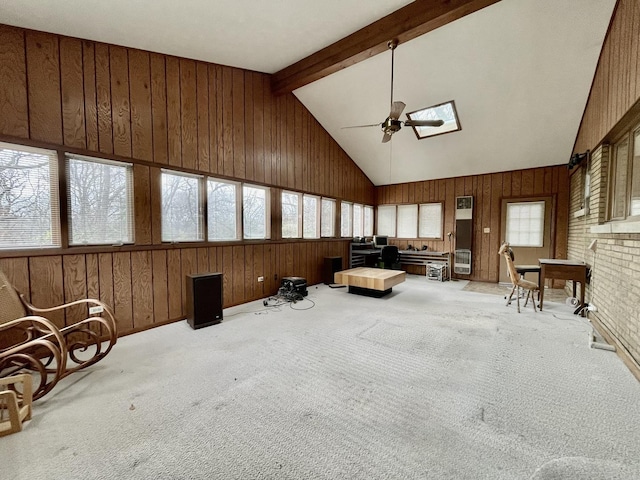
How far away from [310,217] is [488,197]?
4369mm

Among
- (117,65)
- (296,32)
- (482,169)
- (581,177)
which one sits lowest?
(581,177)

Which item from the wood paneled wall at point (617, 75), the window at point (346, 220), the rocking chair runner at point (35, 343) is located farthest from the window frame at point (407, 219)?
the rocking chair runner at point (35, 343)

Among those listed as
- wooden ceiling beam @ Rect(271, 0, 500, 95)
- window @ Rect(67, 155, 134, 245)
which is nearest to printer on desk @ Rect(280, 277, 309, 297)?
window @ Rect(67, 155, 134, 245)

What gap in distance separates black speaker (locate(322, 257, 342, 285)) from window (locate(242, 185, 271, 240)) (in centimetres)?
167

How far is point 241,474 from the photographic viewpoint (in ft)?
4.13

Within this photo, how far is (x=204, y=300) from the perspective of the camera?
325cm

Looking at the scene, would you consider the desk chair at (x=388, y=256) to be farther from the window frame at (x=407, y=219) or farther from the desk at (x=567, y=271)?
the desk at (x=567, y=271)

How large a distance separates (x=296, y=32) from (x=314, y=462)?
4284mm

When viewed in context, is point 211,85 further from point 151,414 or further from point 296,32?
point 151,414

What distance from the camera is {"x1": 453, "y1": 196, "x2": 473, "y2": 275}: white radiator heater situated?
6391 mm

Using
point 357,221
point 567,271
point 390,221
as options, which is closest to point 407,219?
point 390,221

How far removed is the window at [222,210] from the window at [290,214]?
3.50ft

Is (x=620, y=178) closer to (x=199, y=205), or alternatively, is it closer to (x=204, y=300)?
(x=204, y=300)

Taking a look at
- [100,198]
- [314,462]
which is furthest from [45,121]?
[314,462]
